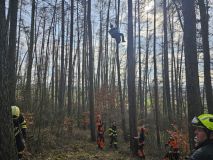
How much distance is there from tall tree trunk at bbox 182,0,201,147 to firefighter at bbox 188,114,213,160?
189 inches

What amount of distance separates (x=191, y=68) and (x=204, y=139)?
16.7 ft

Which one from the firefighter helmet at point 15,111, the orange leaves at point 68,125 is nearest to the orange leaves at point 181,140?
the orange leaves at point 68,125

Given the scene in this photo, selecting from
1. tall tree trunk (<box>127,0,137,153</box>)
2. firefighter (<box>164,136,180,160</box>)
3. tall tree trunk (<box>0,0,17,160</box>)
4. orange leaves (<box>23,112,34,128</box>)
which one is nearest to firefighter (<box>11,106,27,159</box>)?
tall tree trunk (<box>0,0,17,160</box>)

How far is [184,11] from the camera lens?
26.5 feet

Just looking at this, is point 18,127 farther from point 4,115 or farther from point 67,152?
point 67,152

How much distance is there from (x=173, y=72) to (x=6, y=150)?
92.2ft

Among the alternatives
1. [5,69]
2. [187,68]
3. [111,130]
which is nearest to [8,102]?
[5,69]

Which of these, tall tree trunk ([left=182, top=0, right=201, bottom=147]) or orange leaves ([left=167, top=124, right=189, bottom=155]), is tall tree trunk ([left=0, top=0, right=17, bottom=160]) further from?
orange leaves ([left=167, top=124, right=189, bottom=155])

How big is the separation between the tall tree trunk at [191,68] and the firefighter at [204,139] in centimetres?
479

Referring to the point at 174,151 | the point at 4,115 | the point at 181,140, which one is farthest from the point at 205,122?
the point at 181,140

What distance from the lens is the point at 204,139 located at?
2.94 metres

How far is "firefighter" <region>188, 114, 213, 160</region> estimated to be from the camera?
8.82 feet

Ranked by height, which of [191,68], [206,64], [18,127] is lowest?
[18,127]

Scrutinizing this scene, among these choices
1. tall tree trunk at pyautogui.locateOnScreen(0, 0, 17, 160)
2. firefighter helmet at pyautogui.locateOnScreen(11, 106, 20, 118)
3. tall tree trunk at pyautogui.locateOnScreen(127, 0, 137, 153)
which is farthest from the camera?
tall tree trunk at pyautogui.locateOnScreen(127, 0, 137, 153)
